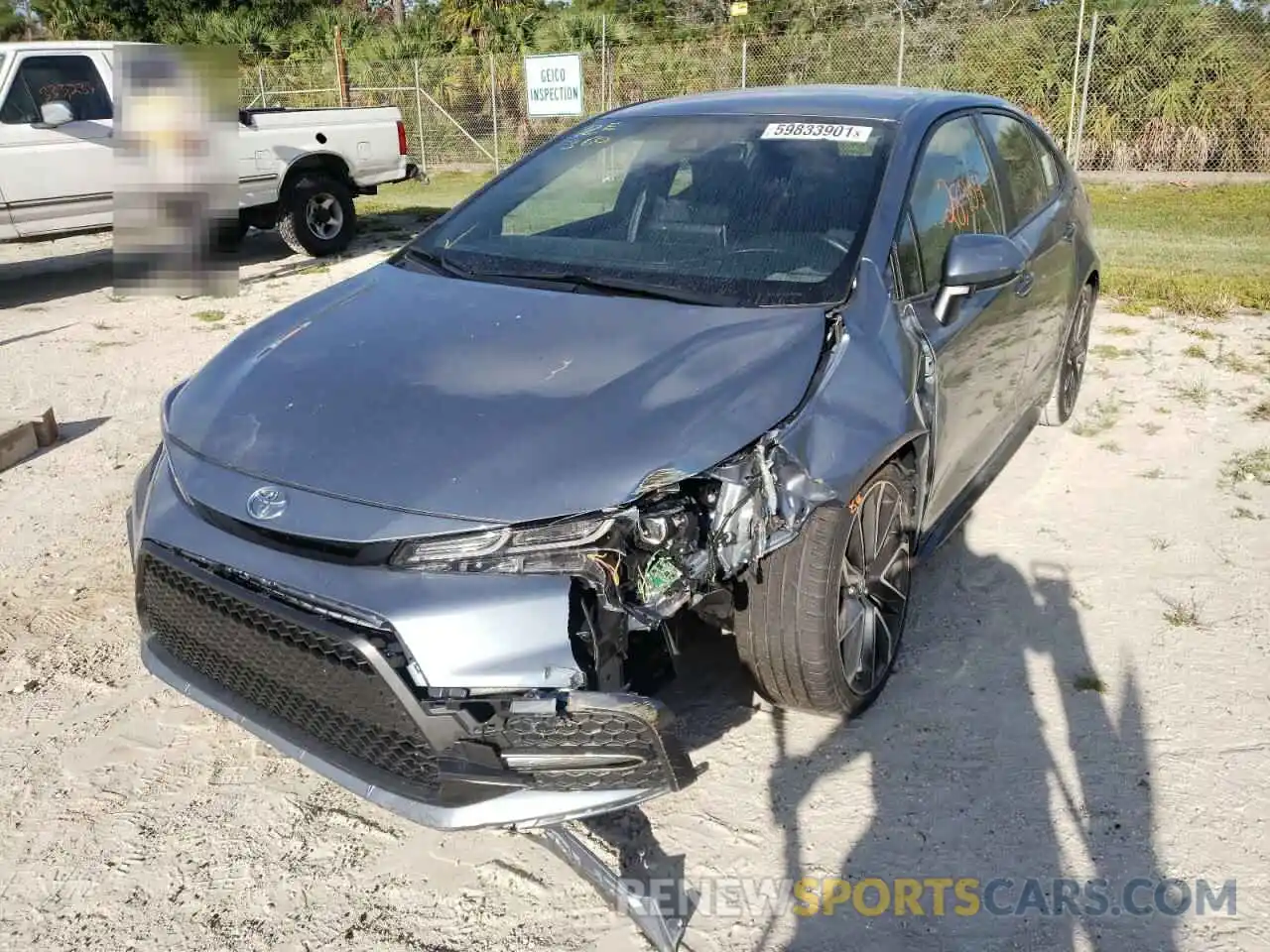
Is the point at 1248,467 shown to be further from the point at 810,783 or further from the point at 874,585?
the point at 810,783

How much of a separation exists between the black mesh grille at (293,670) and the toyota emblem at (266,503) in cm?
20

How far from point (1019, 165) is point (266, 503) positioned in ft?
11.6

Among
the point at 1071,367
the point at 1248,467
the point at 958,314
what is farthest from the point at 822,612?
the point at 1071,367

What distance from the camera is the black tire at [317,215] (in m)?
9.88

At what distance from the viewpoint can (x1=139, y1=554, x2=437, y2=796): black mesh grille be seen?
7.10 ft

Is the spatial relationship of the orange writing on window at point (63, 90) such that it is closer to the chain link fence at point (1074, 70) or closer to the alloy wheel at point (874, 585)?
the chain link fence at point (1074, 70)

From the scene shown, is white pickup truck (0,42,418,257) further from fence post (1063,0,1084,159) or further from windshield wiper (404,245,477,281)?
fence post (1063,0,1084,159)

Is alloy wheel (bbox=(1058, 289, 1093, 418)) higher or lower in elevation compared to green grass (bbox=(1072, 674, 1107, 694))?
higher

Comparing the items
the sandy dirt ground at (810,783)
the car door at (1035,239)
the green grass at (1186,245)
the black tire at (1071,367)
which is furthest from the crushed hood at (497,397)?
the green grass at (1186,245)

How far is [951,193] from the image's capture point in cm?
359

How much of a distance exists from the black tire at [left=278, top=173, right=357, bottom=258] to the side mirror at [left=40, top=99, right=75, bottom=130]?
192 centimetres

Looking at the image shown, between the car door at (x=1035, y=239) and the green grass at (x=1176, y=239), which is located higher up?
the car door at (x=1035, y=239)

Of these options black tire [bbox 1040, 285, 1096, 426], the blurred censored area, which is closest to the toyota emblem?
black tire [bbox 1040, 285, 1096, 426]

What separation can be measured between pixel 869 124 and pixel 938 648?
1766mm
